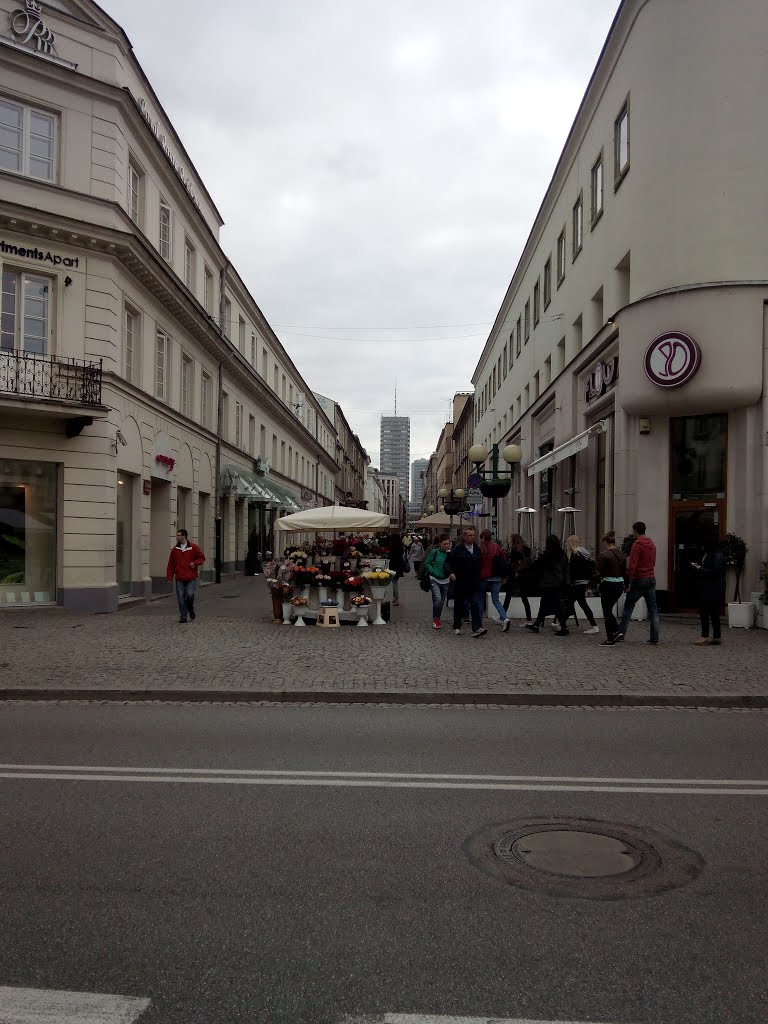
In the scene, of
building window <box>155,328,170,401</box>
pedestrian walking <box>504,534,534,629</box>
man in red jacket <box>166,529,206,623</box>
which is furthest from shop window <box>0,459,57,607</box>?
pedestrian walking <box>504,534,534,629</box>

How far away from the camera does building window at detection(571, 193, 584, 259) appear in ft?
77.7

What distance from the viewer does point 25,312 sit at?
17531 millimetres

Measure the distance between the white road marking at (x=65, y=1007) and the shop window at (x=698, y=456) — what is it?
1569cm

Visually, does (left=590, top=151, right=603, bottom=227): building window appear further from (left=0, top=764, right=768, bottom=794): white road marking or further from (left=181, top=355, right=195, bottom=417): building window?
(left=0, top=764, right=768, bottom=794): white road marking

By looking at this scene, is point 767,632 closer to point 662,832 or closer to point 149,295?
point 662,832

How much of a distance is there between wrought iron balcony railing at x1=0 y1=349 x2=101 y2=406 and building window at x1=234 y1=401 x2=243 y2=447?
17165 millimetres

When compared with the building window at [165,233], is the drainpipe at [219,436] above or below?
below

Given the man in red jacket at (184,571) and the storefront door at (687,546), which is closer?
the man in red jacket at (184,571)

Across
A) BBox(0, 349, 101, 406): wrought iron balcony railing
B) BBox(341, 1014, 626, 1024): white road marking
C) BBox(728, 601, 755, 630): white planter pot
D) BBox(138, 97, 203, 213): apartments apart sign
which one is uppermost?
BBox(138, 97, 203, 213): apartments apart sign

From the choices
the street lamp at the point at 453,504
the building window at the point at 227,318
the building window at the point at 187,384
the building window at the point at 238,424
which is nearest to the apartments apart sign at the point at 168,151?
the building window at the point at 187,384

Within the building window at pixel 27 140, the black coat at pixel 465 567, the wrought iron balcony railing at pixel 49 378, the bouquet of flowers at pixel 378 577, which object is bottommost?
the bouquet of flowers at pixel 378 577

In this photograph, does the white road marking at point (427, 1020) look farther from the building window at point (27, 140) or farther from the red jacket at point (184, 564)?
the building window at point (27, 140)

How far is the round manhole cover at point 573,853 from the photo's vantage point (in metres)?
4.20

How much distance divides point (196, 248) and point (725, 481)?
18.5 m
